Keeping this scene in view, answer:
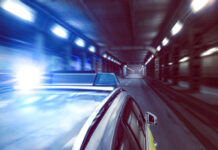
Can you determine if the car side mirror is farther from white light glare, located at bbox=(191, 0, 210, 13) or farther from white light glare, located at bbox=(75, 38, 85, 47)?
white light glare, located at bbox=(75, 38, 85, 47)

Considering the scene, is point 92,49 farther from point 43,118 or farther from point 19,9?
point 43,118

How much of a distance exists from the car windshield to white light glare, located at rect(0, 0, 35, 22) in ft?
20.6

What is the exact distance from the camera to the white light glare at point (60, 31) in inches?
358

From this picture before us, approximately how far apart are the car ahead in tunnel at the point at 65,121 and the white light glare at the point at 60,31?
839cm

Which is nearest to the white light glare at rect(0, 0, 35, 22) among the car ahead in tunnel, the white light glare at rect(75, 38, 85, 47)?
the white light glare at rect(75, 38, 85, 47)

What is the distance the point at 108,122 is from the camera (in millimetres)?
946

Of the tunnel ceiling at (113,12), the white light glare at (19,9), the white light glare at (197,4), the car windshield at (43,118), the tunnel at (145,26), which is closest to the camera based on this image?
the car windshield at (43,118)

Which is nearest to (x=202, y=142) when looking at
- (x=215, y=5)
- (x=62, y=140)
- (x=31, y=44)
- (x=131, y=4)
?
(x=62, y=140)

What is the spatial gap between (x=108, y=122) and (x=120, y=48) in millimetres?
18969

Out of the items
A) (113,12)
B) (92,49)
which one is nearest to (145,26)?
(113,12)

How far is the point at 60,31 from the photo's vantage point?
32.4 ft

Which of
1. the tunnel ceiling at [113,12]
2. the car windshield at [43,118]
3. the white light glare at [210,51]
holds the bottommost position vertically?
the car windshield at [43,118]

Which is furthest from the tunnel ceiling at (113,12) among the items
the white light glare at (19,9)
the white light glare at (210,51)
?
the white light glare at (210,51)

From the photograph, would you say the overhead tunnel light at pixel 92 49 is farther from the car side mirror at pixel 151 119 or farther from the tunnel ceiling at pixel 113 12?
the car side mirror at pixel 151 119
